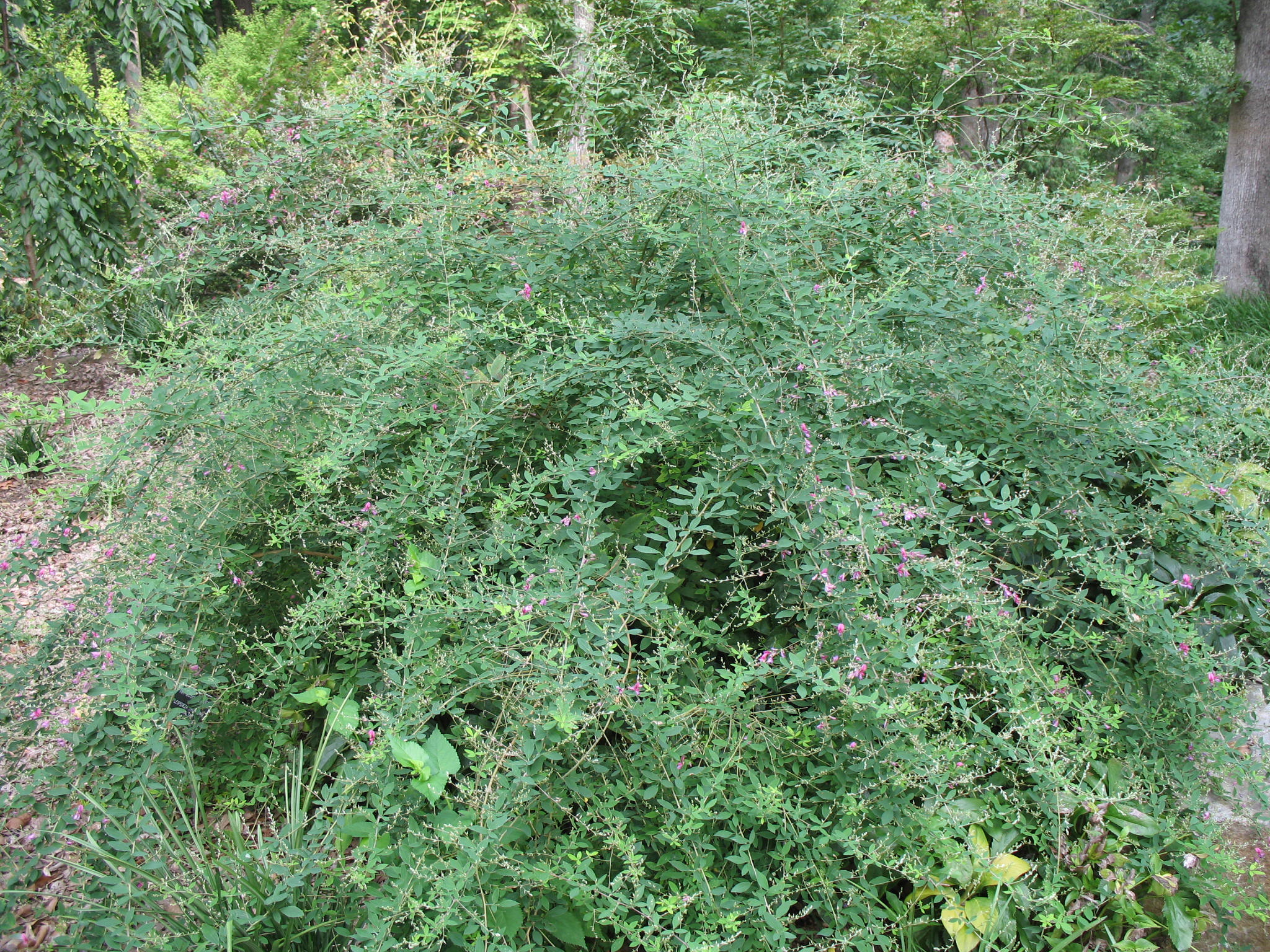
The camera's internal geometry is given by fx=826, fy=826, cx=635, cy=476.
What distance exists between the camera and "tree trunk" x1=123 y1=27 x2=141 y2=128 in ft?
22.1

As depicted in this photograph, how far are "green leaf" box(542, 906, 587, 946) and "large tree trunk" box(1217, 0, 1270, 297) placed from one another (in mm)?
7826

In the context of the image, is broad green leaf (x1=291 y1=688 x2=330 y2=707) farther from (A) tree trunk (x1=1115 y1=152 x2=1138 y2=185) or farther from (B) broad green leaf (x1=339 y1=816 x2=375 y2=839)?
(A) tree trunk (x1=1115 y1=152 x2=1138 y2=185)

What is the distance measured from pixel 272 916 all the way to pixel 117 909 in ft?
0.90

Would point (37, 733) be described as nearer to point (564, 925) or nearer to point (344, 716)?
point (344, 716)

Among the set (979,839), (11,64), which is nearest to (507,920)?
(979,839)

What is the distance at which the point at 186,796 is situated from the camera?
2152mm

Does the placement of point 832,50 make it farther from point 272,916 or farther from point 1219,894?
point 272,916

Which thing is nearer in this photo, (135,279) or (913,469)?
(913,469)

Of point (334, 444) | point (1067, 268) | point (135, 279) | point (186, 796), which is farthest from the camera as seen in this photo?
point (1067, 268)

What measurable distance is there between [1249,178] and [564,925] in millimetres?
8660

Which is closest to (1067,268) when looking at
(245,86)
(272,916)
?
(272,916)

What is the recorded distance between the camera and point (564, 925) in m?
1.67

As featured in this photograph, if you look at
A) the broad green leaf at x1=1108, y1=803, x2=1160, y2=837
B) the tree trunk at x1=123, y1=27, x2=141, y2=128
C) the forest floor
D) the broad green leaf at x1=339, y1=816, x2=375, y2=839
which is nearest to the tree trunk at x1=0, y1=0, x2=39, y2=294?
the tree trunk at x1=123, y1=27, x2=141, y2=128

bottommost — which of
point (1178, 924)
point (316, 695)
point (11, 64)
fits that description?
point (1178, 924)
